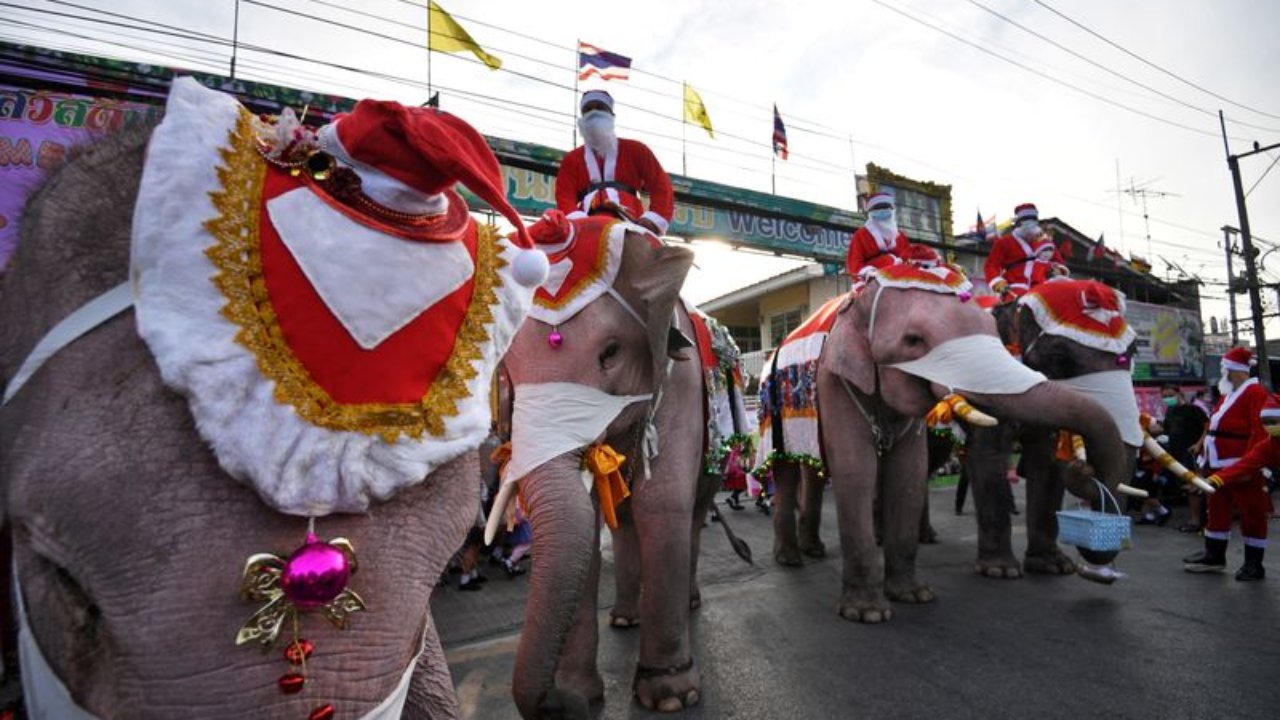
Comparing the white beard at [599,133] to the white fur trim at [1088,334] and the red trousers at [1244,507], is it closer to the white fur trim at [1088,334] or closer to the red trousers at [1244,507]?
the white fur trim at [1088,334]

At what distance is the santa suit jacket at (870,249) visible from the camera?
17.3 feet

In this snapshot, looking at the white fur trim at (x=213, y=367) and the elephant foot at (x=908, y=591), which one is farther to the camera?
the elephant foot at (x=908, y=591)

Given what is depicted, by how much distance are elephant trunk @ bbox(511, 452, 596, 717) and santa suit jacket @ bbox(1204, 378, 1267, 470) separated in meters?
6.25

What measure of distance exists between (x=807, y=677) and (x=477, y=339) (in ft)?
8.62

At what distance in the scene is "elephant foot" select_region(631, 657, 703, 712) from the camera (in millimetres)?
2691

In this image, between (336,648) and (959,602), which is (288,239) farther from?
(959,602)

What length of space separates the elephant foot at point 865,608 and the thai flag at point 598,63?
25.0ft

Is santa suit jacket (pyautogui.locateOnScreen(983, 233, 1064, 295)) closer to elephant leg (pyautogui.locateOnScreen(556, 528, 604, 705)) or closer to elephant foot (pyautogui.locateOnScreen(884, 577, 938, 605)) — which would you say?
elephant foot (pyautogui.locateOnScreen(884, 577, 938, 605))

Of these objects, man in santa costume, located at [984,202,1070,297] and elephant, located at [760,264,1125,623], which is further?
man in santa costume, located at [984,202,1070,297]

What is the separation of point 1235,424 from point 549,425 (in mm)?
6507

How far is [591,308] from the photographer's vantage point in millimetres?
2684

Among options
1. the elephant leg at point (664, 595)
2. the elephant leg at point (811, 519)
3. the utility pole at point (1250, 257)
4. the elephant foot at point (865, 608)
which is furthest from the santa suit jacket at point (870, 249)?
the utility pole at point (1250, 257)

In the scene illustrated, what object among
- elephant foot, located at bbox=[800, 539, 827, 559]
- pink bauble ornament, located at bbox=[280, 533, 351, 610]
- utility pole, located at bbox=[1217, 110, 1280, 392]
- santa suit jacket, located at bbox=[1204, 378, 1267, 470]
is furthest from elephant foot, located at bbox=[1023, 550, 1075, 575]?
utility pole, located at bbox=[1217, 110, 1280, 392]

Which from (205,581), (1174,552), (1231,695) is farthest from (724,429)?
(1174,552)
